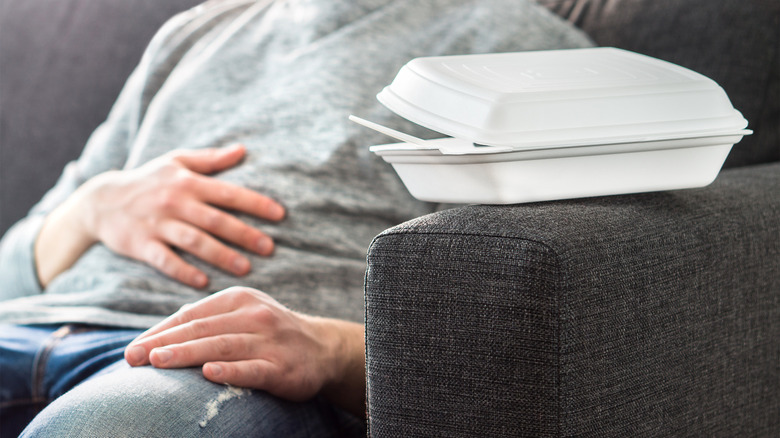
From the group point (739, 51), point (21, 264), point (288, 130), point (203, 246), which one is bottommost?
point (21, 264)

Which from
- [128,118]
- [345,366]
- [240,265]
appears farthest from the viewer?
[128,118]

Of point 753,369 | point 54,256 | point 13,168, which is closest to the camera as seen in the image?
point 753,369

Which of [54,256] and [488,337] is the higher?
[488,337]

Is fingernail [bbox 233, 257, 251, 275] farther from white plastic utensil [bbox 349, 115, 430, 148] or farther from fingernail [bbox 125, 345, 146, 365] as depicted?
white plastic utensil [bbox 349, 115, 430, 148]

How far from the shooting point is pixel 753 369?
648 millimetres

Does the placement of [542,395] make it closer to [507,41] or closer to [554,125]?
[554,125]

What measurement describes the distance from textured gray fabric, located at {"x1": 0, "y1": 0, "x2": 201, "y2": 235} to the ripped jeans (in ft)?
2.39

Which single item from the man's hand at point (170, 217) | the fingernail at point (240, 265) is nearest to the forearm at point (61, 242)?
the man's hand at point (170, 217)

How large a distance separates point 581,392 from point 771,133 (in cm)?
64

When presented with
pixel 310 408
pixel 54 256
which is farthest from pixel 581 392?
pixel 54 256

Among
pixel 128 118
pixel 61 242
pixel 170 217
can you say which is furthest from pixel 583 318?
pixel 128 118

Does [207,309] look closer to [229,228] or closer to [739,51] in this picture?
[229,228]

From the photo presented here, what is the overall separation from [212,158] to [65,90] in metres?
0.66

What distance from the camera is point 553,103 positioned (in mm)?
566
